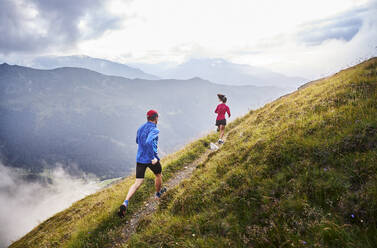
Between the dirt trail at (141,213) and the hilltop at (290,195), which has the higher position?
the hilltop at (290,195)

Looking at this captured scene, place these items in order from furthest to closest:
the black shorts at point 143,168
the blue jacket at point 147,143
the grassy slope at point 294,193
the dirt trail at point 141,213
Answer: the black shorts at point 143,168 → the blue jacket at point 147,143 → the dirt trail at point 141,213 → the grassy slope at point 294,193

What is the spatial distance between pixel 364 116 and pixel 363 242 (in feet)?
12.4

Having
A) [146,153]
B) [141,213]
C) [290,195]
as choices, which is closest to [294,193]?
[290,195]

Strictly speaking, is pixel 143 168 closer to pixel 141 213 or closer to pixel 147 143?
pixel 147 143

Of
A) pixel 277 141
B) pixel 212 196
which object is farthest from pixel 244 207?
pixel 277 141

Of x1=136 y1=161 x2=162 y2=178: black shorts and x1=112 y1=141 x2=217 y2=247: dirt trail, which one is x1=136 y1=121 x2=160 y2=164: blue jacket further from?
x1=112 y1=141 x2=217 y2=247: dirt trail

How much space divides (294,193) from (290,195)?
0.10 metres

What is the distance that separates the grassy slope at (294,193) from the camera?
2.79 metres

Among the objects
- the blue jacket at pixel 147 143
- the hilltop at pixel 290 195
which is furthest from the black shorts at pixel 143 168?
the hilltop at pixel 290 195

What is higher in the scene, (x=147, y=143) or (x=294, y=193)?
(x=147, y=143)

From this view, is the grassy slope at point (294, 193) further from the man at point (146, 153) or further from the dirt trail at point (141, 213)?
the man at point (146, 153)

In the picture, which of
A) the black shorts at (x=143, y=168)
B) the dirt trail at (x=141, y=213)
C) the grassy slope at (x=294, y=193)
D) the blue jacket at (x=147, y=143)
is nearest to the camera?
the grassy slope at (x=294, y=193)

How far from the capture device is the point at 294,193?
141 inches

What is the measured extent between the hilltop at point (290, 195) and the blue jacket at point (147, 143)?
1.56m
